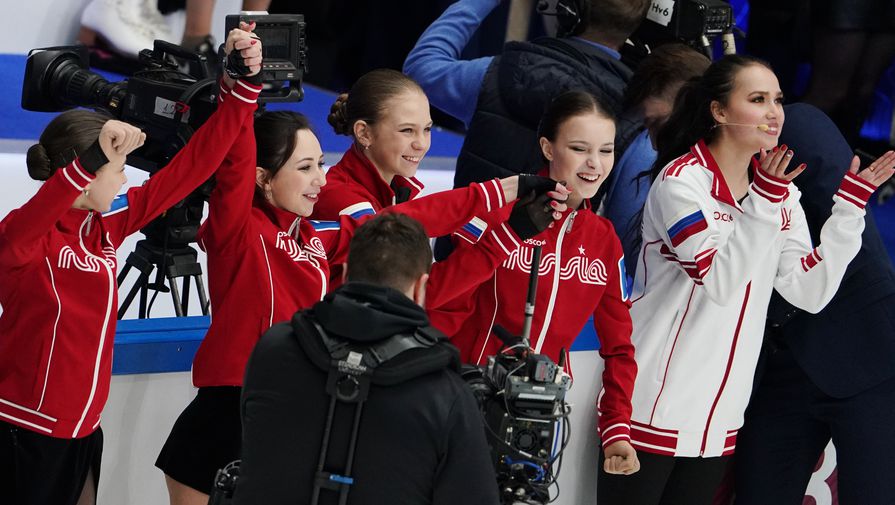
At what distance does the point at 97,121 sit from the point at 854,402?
2.17 metres

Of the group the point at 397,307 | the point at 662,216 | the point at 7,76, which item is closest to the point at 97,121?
the point at 397,307

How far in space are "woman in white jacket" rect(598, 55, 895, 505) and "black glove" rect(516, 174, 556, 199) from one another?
400 millimetres

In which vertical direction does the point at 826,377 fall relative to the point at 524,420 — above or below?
below

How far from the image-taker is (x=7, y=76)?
20.0ft

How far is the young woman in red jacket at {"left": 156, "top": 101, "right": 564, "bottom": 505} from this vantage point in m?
2.93

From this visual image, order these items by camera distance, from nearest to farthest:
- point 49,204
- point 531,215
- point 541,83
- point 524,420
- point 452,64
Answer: point 524,420 < point 49,204 < point 531,215 < point 541,83 < point 452,64

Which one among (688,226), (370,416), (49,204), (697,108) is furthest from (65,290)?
(697,108)

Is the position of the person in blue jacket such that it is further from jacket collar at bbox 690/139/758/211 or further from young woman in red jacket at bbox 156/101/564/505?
young woman in red jacket at bbox 156/101/564/505

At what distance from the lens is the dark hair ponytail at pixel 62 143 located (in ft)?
9.24

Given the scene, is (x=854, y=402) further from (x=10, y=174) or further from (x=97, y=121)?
(x=10, y=174)

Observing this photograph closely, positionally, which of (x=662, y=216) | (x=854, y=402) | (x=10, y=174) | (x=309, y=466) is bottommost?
(x=10, y=174)

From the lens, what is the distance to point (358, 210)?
10.3 feet

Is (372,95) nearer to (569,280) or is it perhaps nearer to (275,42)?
(275,42)

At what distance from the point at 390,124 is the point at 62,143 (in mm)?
829
